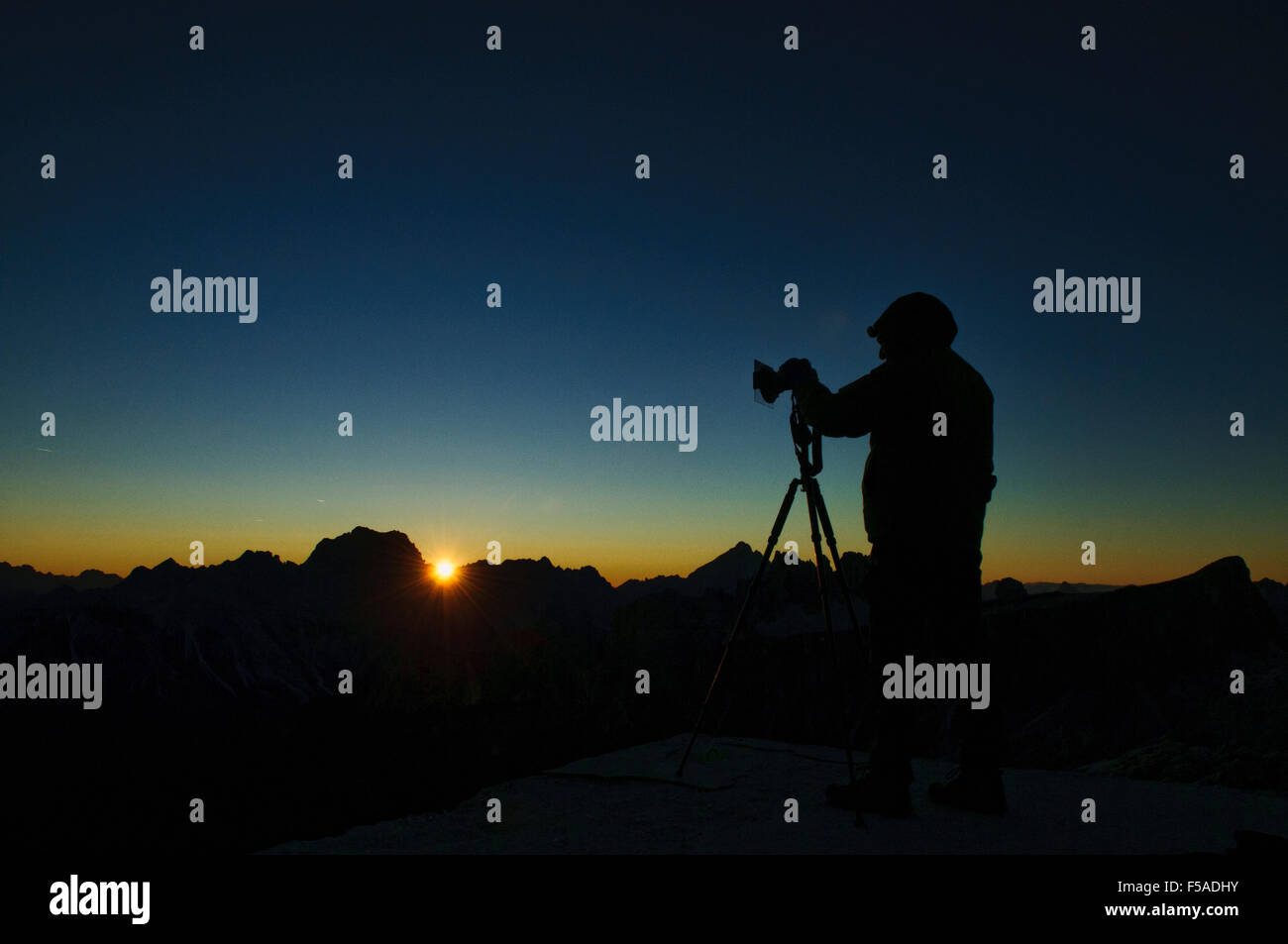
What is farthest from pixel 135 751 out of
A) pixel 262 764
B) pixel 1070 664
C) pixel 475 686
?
pixel 1070 664

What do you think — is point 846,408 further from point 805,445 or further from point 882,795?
point 882,795

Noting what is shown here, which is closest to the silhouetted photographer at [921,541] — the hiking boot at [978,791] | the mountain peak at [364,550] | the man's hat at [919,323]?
the hiking boot at [978,791]

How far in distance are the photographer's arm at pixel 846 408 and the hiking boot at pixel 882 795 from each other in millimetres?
2040

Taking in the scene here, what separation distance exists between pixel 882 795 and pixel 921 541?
1500 mm

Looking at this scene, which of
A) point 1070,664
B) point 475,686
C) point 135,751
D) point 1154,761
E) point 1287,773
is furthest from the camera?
point 475,686

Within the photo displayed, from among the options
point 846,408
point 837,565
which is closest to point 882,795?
point 837,565

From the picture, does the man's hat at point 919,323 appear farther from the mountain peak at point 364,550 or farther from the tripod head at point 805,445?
the mountain peak at point 364,550
